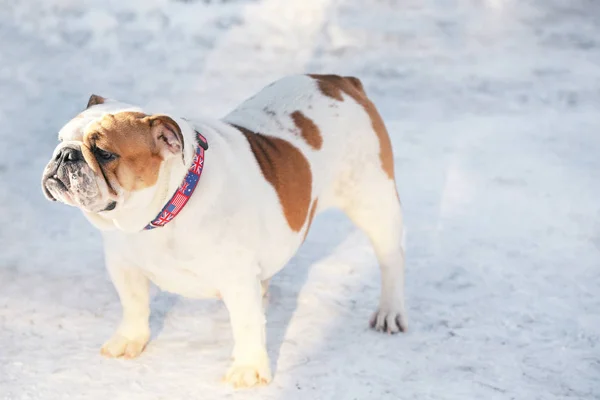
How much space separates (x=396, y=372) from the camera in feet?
12.7

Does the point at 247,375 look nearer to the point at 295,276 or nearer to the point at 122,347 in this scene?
the point at 122,347

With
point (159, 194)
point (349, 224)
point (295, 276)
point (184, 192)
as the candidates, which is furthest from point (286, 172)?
point (349, 224)

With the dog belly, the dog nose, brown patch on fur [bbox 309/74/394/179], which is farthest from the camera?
brown patch on fur [bbox 309/74/394/179]

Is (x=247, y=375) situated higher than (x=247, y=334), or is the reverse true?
(x=247, y=334)

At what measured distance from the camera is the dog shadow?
13.8 ft

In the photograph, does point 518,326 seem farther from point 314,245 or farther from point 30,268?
point 30,268

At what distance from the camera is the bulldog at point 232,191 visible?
3.06 metres

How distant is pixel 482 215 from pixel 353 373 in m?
2.13

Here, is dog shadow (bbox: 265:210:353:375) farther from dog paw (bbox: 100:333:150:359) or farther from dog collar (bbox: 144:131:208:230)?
dog collar (bbox: 144:131:208:230)

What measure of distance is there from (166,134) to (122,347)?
135 centimetres

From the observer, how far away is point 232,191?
3.45m

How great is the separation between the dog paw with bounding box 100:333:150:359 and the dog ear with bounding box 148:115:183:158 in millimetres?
1241

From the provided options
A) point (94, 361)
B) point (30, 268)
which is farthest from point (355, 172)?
point (30, 268)

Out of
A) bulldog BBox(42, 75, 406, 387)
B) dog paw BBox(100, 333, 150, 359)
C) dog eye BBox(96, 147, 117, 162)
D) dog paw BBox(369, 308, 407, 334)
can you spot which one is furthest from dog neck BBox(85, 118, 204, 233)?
dog paw BBox(369, 308, 407, 334)
